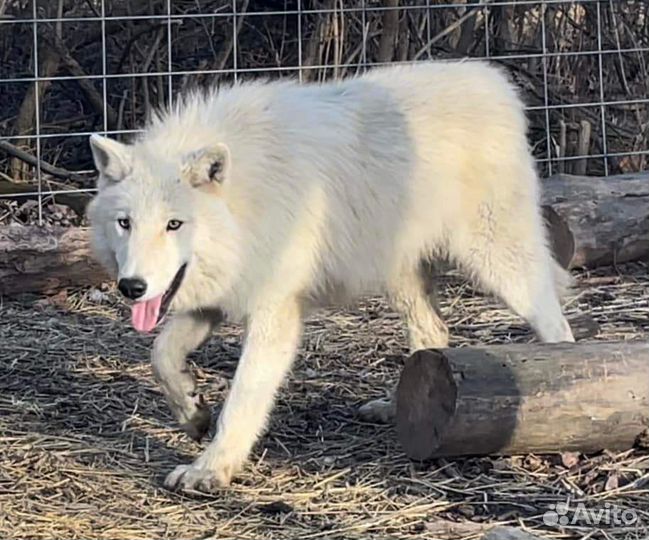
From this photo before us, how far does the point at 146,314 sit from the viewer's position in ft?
13.5

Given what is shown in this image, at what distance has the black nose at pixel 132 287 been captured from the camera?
3928 millimetres

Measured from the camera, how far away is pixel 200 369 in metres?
5.67

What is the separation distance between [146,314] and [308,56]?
515 cm

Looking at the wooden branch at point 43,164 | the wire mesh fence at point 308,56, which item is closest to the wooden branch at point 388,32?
the wire mesh fence at point 308,56

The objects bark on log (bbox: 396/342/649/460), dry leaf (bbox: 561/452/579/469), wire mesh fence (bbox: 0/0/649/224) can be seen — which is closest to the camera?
bark on log (bbox: 396/342/649/460)

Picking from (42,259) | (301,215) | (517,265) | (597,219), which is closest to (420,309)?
(517,265)

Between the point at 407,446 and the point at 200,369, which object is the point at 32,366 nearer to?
the point at 200,369

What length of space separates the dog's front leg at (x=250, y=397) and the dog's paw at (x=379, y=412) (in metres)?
0.57

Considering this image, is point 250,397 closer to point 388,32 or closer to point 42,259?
point 42,259

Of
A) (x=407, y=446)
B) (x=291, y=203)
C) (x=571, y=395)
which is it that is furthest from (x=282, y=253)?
(x=571, y=395)

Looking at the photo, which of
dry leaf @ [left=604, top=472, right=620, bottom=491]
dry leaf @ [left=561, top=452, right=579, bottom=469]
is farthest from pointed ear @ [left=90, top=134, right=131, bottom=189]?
dry leaf @ [left=604, top=472, right=620, bottom=491]

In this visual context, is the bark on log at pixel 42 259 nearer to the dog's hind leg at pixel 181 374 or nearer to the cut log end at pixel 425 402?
the dog's hind leg at pixel 181 374

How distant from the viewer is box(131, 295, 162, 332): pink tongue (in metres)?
4.08

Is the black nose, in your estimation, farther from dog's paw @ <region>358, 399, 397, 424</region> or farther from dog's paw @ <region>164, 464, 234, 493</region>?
dog's paw @ <region>358, 399, 397, 424</region>
